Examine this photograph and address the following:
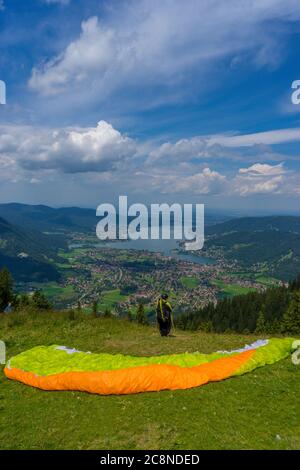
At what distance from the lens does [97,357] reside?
1302 centimetres

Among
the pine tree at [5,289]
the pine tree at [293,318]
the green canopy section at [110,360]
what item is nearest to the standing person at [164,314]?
the green canopy section at [110,360]

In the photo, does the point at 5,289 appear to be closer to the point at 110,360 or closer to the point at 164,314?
the point at 164,314

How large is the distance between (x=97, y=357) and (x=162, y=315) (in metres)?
5.45

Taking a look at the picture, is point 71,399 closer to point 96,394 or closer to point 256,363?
point 96,394

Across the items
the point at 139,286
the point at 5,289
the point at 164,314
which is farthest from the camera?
the point at 139,286

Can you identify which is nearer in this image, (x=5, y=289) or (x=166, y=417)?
(x=166, y=417)

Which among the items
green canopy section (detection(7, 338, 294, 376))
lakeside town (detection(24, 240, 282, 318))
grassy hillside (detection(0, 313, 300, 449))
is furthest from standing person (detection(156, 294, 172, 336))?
lakeside town (detection(24, 240, 282, 318))

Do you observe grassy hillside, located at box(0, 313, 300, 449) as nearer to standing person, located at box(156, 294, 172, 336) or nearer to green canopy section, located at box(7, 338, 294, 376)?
green canopy section, located at box(7, 338, 294, 376)

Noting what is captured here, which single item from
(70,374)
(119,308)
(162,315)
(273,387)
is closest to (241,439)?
(273,387)

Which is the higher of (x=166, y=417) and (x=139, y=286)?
(x=166, y=417)

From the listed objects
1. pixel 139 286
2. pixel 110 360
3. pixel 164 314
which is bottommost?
pixel 139 286

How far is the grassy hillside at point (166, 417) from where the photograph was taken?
7.85 meters

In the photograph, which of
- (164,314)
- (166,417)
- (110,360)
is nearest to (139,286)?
(164,314)

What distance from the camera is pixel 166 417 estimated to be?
349 inches
